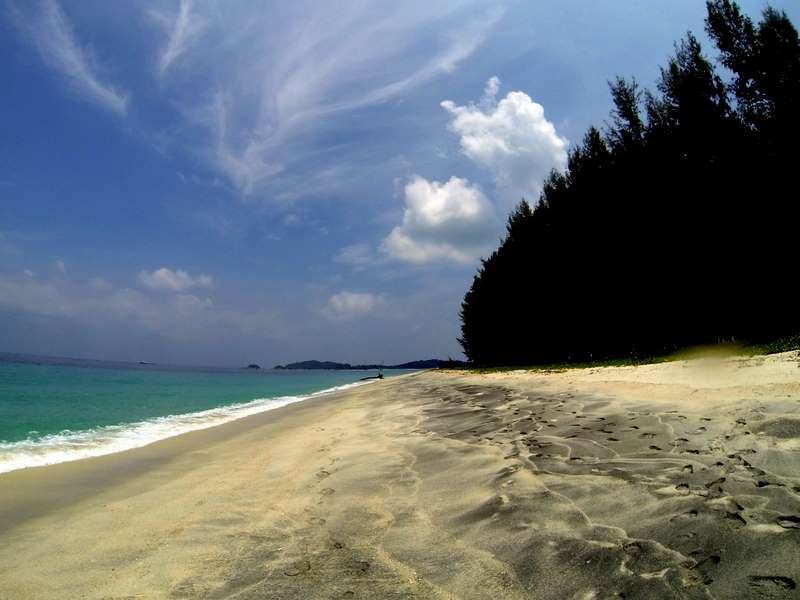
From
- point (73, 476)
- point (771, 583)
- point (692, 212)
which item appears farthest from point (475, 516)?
point (692, 212)

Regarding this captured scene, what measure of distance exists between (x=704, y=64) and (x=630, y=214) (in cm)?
937

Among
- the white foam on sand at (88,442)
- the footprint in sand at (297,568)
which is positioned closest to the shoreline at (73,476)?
the white foam on sand at (88,442)

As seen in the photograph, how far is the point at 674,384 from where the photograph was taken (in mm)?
10055

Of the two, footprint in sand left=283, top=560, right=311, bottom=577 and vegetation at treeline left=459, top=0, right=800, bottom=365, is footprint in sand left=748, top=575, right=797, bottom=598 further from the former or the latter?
vegetation at treeline left=459, top=0, right=800, bottom=365

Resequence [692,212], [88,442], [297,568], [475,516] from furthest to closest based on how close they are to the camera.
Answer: [692,212] < [88,442] < [475,516] < [297,568]

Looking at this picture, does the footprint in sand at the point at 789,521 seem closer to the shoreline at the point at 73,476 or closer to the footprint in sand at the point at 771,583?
the footprint in sand at the point at 771,583

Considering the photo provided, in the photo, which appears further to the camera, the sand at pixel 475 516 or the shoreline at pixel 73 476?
the shoreline at pixel 73 476

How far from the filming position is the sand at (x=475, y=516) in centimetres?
305

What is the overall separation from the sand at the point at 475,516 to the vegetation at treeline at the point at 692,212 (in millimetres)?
15075

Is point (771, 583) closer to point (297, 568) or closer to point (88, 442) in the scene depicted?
point (297, 568)

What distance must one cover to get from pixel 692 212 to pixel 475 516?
27.6 meters

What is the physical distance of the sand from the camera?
3049mm

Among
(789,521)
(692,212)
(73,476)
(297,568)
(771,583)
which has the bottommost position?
(73,476)

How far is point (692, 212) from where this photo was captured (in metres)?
24.8
